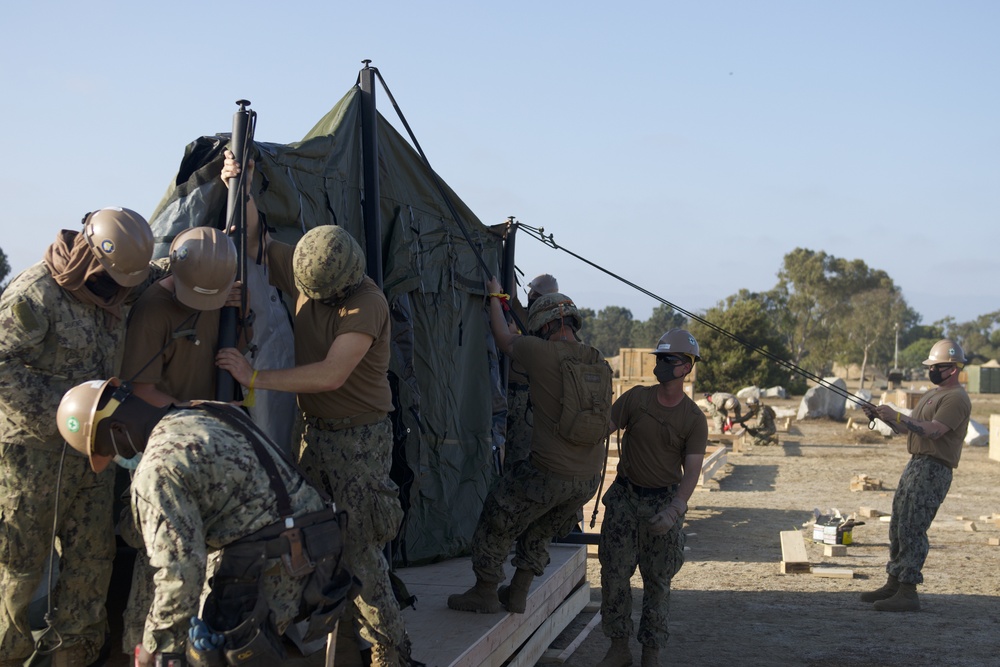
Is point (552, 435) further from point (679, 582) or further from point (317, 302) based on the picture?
point (679, 582)

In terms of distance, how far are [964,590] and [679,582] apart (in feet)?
8.39

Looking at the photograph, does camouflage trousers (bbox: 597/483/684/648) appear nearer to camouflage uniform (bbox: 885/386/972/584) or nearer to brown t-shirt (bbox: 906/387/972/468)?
camouflage uniform (bbox: 885/386/972/584)

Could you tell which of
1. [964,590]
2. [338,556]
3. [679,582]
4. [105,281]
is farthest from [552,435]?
[964,590]

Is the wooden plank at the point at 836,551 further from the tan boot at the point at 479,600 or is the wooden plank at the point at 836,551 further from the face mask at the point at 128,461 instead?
the face mask at the point at 128,461

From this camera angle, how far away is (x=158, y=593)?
3016mm

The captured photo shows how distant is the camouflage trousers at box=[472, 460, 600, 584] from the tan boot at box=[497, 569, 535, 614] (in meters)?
0.04

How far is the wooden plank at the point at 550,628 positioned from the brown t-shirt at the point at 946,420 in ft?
9.38

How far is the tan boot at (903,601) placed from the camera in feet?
27.2

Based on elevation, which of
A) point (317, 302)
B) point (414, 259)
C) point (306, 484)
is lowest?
point (306, 484)

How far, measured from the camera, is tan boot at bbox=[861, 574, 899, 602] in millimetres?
8414

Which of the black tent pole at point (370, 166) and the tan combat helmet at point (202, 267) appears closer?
the tan combat helmet at point (202, 267)

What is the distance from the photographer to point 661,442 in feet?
19.6

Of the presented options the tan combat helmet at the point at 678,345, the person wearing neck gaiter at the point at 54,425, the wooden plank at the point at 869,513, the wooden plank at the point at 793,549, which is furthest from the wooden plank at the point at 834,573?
the person wearing neck gaiter at the point at 54,425

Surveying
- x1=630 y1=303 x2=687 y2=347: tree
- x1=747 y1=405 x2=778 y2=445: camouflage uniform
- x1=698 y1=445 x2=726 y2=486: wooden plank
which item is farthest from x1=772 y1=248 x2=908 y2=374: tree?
x1=698 y1=445 x2=726 y2=486: wooden plank
